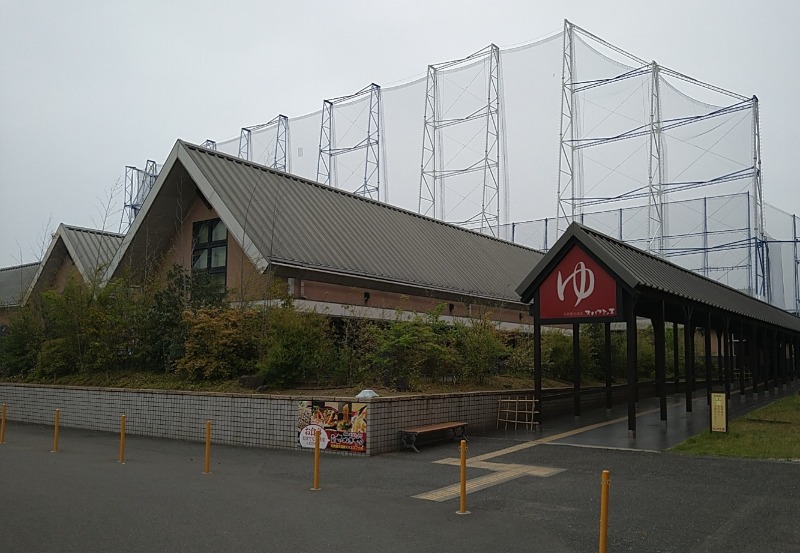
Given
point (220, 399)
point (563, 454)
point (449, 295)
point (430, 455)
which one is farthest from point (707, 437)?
point (449, 295)

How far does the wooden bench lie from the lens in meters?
13.9

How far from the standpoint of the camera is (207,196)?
21219mm

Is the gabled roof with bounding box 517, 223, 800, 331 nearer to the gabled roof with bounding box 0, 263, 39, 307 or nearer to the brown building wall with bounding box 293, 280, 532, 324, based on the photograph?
the brown building wall with bounding box 293, 280, 532, 324

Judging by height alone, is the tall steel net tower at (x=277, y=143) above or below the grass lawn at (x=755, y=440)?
above

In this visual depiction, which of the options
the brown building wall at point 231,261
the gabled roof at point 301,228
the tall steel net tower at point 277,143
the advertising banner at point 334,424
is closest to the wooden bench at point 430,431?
the advertising banner at point 334,424

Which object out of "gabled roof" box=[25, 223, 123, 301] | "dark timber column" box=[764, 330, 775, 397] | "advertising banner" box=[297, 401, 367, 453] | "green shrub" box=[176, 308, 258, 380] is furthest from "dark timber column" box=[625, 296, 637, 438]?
"gabled roof" box=[25, 223, 123, 301]

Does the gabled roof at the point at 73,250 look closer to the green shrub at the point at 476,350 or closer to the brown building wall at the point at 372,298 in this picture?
the brown building wall at the point at 372,298

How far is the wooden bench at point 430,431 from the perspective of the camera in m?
13.9

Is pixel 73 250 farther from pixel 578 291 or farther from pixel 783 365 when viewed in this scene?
pixel 783 365

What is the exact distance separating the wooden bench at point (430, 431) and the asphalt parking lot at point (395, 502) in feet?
1.38

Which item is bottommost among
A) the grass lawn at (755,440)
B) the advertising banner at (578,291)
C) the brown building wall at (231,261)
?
the grass lawn at (755,440)

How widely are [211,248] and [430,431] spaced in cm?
1305

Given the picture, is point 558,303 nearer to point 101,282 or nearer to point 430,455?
point 430,455

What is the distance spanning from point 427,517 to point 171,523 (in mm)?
3077
